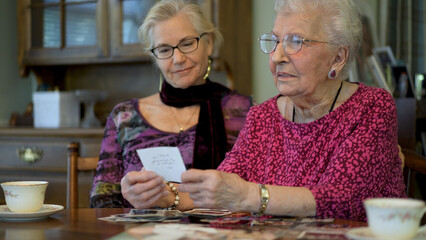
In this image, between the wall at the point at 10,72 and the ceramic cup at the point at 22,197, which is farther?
the wall at the point at 10,72

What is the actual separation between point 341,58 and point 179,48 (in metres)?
0.70

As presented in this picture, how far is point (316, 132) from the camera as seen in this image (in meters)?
1.50

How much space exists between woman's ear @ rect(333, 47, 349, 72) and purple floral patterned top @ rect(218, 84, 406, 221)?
0.26ft

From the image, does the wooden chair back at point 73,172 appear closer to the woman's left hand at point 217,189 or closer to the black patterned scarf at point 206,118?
the black patterned scarf at point 206,118

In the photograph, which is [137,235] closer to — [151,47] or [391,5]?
[151,47]

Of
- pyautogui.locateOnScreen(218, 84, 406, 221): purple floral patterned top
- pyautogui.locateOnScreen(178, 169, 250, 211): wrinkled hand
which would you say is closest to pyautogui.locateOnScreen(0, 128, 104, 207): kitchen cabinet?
pyautogui.locateOnScreen(218, 84, 406, 221): purple floral patterned top

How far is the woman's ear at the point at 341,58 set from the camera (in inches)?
59.9

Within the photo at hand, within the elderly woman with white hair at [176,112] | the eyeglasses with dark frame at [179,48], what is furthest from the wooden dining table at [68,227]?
the eyeglasses with dark frame at [179,48]

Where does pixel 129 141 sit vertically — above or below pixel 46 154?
above

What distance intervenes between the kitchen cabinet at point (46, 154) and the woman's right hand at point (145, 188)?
4.93 ft

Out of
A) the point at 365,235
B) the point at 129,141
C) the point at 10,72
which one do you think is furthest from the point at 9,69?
the point at 365,235

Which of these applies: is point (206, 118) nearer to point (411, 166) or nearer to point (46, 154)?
point (411, 166)

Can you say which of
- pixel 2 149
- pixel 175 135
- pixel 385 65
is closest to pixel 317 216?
pixel 175 135

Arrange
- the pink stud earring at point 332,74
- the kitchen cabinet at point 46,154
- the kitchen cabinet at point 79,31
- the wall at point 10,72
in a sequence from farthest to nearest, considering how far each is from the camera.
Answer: the wall at point 10,72 < the kitchen cabinet at point 79,31 < the kitchen cabinet at point 46,154 < the pink stud earring at point 332,74
